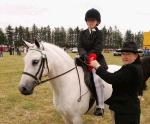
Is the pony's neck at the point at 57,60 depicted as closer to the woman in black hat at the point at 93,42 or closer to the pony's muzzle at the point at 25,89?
the woman in black hat at the point at 93,42

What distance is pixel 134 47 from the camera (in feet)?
14.7

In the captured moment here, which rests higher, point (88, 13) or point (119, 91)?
point (88, 13)

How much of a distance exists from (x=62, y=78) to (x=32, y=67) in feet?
2.66

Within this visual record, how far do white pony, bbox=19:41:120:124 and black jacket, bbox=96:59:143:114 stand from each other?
1.55m

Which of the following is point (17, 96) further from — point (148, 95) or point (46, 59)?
point (46, 59)

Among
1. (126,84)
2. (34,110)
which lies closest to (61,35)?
(34,110)

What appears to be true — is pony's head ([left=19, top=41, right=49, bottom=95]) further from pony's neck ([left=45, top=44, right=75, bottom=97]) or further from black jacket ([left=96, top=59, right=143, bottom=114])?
black jacket ([left=96, top=59, right=143, bottom=114])

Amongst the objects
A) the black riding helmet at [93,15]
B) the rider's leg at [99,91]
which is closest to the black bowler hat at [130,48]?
the rider's leg at [99,91]

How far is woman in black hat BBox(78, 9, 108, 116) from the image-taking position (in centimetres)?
667

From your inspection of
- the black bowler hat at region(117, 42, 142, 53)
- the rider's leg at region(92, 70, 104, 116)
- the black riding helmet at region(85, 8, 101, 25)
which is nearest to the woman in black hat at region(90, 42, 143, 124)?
the black bowler hat at region(117, 42, 142, 53)

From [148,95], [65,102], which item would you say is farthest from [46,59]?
[148,95]

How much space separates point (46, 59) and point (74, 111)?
3.67 ft

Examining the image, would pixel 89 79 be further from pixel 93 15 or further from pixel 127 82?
pixel 127 82

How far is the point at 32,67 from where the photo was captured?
18.5ft
